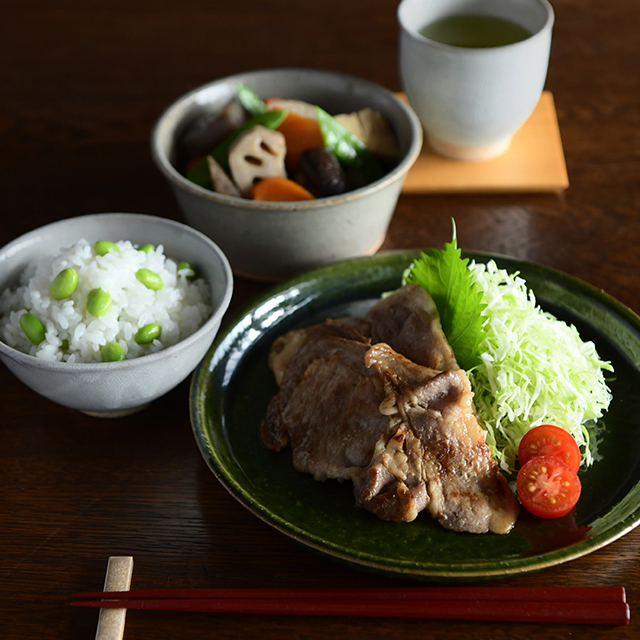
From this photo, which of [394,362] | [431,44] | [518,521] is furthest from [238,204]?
[518,521]

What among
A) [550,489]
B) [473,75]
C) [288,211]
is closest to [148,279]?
[288,211]

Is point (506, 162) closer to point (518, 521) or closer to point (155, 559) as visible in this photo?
point (518, 521)

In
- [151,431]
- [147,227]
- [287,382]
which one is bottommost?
[151,431]

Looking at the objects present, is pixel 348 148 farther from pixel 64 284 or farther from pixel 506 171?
pixel 64 284

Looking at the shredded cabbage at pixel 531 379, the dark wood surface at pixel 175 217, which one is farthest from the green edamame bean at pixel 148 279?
the shredded cabbage at pixel 531 379

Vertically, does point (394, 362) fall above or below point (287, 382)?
above

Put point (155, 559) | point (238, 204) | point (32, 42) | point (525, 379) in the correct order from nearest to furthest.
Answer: point (155, 559), point (525, 379), point (238, 204), point (32, 42)
